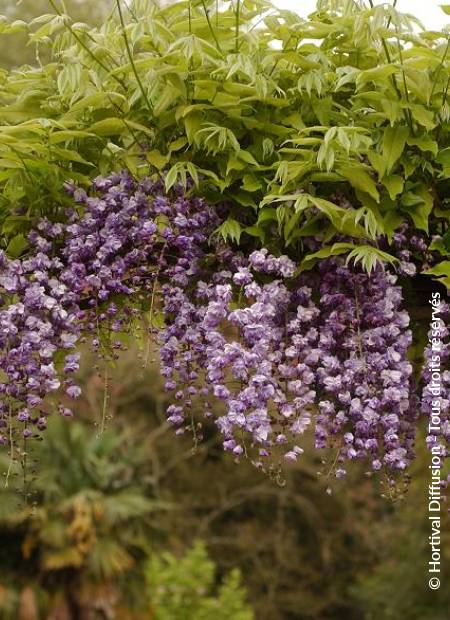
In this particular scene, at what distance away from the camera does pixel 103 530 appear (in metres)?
8.81

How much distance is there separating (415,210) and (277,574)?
7.52 metres

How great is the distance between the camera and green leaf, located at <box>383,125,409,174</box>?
2037mm

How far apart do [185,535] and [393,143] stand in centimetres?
790

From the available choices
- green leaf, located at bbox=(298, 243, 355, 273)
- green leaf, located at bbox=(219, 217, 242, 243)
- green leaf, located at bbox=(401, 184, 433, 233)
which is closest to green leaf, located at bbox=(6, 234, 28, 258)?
green leaf, located at bbox=(219, 217, 242, 243)

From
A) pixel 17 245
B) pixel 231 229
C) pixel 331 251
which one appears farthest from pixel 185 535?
pixel 331 251

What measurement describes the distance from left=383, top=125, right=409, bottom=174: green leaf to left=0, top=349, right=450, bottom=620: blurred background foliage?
635cm

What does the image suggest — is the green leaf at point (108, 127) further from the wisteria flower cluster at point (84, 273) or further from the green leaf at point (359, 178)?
the green leaf at point (359, 178)

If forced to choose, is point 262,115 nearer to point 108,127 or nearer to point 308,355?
point 108,127

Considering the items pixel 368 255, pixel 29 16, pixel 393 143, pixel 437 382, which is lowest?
pixel 437 382

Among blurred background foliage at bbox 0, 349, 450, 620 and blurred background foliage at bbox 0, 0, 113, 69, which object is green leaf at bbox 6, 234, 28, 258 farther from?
blurred background foliage at bbox 0, 0, 113, 69

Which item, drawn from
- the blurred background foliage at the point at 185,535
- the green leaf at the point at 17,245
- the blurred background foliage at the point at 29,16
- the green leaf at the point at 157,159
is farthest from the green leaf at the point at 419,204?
the blurred background foliage at the point at 29,16

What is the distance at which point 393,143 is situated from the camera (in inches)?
80.7

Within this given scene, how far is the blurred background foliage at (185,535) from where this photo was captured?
8.34m

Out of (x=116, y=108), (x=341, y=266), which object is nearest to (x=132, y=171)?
(x=116, y=108)
